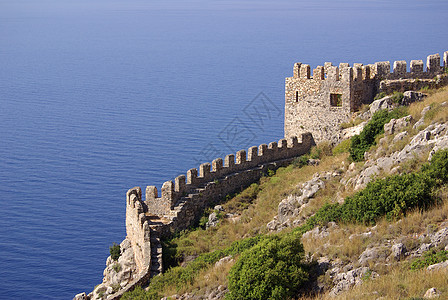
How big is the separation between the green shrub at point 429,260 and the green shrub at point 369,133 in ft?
34.2

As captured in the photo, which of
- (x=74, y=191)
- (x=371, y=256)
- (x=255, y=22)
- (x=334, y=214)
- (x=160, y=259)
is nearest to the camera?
(x=371, y=256)

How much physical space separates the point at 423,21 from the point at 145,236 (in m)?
127

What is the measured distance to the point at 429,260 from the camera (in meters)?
18.1

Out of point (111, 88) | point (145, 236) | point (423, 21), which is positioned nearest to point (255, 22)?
point (423, 21)

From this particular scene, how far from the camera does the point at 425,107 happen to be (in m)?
27.5

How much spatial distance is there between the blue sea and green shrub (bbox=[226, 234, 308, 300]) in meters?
18.6

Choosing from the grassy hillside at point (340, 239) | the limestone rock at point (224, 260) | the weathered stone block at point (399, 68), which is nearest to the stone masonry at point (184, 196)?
the grassy hillside at point (340, 239)

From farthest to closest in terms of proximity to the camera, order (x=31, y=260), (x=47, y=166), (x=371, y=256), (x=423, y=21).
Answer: (x=423, y=21), (x=47, y=166), (x=31, y=260), (x=371, y=256)

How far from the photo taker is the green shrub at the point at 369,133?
1126 inches

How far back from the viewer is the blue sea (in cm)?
4322

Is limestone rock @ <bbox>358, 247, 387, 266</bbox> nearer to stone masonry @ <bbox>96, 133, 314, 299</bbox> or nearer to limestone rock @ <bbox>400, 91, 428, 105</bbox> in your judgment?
stone masonry @ <bbox>96, 133, 314, 299</bbox>

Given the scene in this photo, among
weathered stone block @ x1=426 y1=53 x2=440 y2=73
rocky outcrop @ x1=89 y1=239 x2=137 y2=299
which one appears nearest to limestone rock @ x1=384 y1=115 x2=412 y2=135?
weathered stone block @ x1=426 y1=53 x2=440 y2=73

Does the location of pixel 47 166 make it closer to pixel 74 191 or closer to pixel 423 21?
pixel 74 191

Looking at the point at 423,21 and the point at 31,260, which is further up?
the point at 423,21
